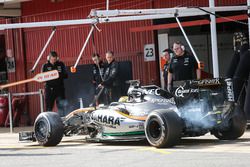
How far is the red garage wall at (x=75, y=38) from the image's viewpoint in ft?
63.9

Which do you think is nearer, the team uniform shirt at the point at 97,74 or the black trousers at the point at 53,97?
the team uniform shirt at the point at 97,74

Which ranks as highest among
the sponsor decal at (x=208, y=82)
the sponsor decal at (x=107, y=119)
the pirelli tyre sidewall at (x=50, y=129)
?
the sponsor decal at (x=208, y=82)

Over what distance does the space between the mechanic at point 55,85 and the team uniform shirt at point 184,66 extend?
13.1ft

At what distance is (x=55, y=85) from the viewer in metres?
18.2

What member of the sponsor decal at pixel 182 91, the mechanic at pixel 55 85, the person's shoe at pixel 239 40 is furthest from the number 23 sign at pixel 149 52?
the sponsor decal at pixel 182 91

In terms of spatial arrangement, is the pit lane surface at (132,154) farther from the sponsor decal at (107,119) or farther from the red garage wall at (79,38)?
the red garage wall at (79,38)

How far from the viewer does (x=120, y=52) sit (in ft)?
66.0

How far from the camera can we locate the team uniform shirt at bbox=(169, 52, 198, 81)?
48.9ft

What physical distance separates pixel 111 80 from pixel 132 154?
5.71 m

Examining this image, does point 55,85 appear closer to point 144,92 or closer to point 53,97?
point 53,97

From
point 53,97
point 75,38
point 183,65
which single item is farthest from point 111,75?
point 75,38

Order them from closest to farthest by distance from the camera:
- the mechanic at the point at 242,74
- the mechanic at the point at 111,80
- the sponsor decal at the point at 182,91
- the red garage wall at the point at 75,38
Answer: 1. the sponsor decal at the point at 182,91
2. the mechanic at the point at 242,74
3. the mechanic at the point at 111,80
4. the red garage wall at the point at 75,38

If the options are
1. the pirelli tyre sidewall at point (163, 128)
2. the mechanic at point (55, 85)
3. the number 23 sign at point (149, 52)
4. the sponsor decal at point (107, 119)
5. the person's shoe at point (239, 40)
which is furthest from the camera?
the number 23 sign at point (149, 52)

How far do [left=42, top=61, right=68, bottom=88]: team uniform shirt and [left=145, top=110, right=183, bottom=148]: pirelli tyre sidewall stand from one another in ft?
21.7
